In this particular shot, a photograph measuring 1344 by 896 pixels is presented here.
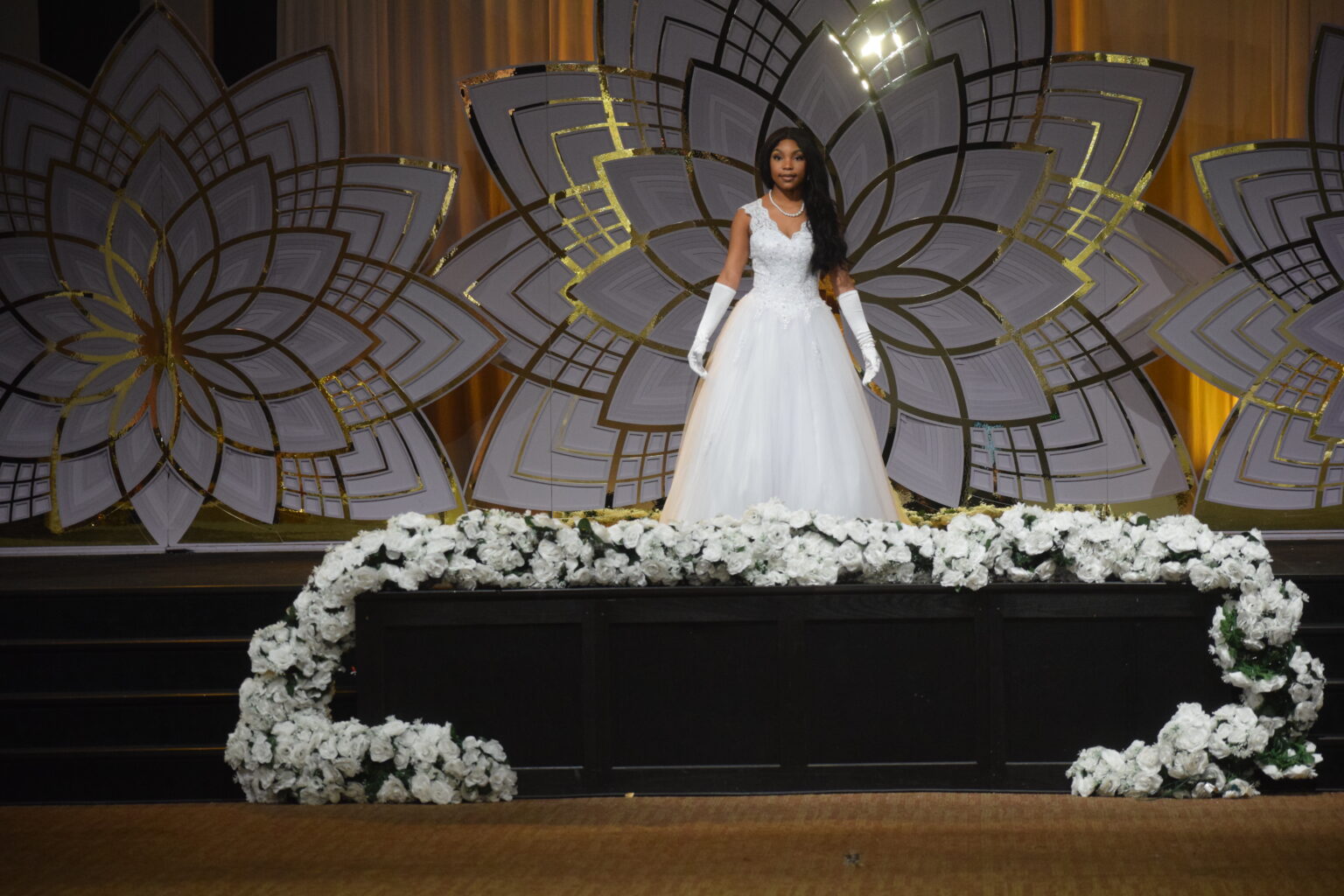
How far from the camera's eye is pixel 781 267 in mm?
4785

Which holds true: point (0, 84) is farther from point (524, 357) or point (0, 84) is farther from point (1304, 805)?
point (1304, 805)

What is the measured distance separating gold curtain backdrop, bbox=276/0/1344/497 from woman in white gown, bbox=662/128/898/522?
1984mm

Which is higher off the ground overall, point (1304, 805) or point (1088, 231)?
point (1088, 231)

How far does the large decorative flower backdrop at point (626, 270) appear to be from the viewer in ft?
20.8

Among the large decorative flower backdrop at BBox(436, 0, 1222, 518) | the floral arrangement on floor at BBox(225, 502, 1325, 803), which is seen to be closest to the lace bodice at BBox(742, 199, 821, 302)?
the floral arrangement on floor at BBox(225, 502, 1325, 803)

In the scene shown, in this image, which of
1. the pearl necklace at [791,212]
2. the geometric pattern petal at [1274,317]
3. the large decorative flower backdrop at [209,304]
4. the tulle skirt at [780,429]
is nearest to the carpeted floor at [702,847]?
the tulle skirt at [780,429]

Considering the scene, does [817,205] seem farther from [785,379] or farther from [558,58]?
[558,58]

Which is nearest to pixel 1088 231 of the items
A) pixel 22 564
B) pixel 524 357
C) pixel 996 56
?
pixel 996 56

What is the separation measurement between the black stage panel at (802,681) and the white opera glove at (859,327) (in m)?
1.26

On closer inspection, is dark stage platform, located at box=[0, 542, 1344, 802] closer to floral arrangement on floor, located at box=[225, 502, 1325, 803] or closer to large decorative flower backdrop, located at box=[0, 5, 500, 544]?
floral arrangement on floor, located at box=[225, 502, 1325, 803]

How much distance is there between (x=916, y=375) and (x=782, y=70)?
1.54 metres

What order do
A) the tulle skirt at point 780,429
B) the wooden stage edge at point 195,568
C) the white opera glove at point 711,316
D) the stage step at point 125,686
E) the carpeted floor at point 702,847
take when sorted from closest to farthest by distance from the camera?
the carpeted floor at point 702,847, the stage step at point 125,686, the wooden stage edge at point 195,568, the tulle skirt at point 780,429, the white opera glove at point 711,316

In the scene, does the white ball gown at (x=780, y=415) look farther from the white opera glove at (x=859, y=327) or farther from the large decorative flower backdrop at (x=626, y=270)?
the large decorative flower backdrop at (x=626, y=270)

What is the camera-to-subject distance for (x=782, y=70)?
6402 mm
